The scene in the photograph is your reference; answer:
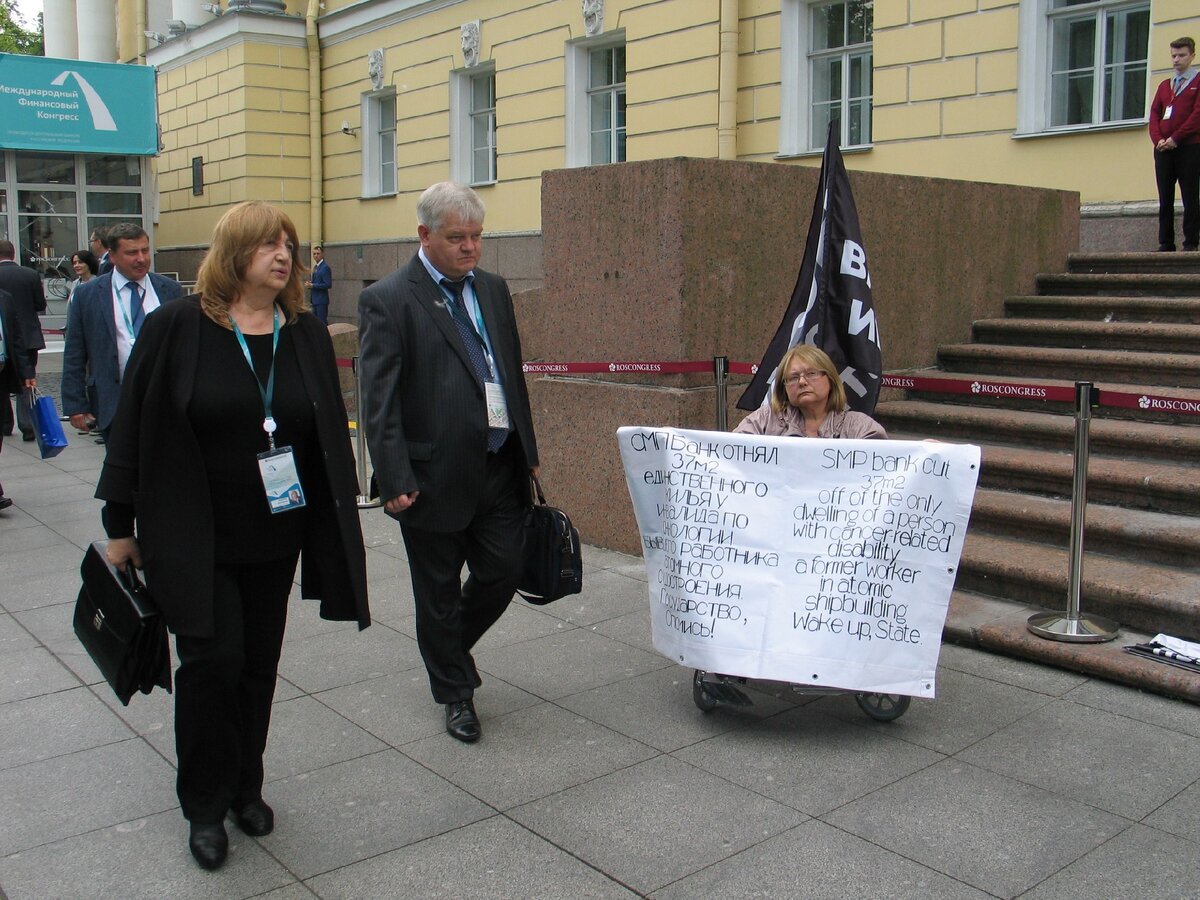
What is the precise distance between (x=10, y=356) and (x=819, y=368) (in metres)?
6.23

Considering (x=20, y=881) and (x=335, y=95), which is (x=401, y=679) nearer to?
(x=20, y=881)

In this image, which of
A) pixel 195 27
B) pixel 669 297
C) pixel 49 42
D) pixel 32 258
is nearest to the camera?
pixel 669 297

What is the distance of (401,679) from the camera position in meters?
4.98

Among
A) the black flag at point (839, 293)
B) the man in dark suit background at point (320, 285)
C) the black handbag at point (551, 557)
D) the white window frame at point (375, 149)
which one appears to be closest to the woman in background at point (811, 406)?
the black flag at point (839, 293)

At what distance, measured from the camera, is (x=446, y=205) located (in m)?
4.11

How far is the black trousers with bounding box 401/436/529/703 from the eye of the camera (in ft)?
14.1

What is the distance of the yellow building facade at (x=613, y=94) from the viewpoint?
463 inches

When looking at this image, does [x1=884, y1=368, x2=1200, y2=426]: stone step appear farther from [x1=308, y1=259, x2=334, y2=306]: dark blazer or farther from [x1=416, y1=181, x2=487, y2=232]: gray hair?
[x1=308, y1=259, x2=334, y2=306]: dark blazer

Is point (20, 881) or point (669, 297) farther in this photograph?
point (669, 297)

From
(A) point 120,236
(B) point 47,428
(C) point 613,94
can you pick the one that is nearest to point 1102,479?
(A) point 120,236

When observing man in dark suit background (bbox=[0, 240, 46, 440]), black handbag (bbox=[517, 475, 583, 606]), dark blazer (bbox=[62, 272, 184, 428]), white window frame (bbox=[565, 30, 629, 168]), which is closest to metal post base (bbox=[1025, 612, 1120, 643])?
black handbag (bbox=[517, 475, 583, 606])

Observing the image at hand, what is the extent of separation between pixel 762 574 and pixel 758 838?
1088 mm

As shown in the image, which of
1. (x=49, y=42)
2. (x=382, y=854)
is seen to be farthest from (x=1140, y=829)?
(x=49, y=42)

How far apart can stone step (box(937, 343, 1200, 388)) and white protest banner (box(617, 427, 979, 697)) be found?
3.58 meters
